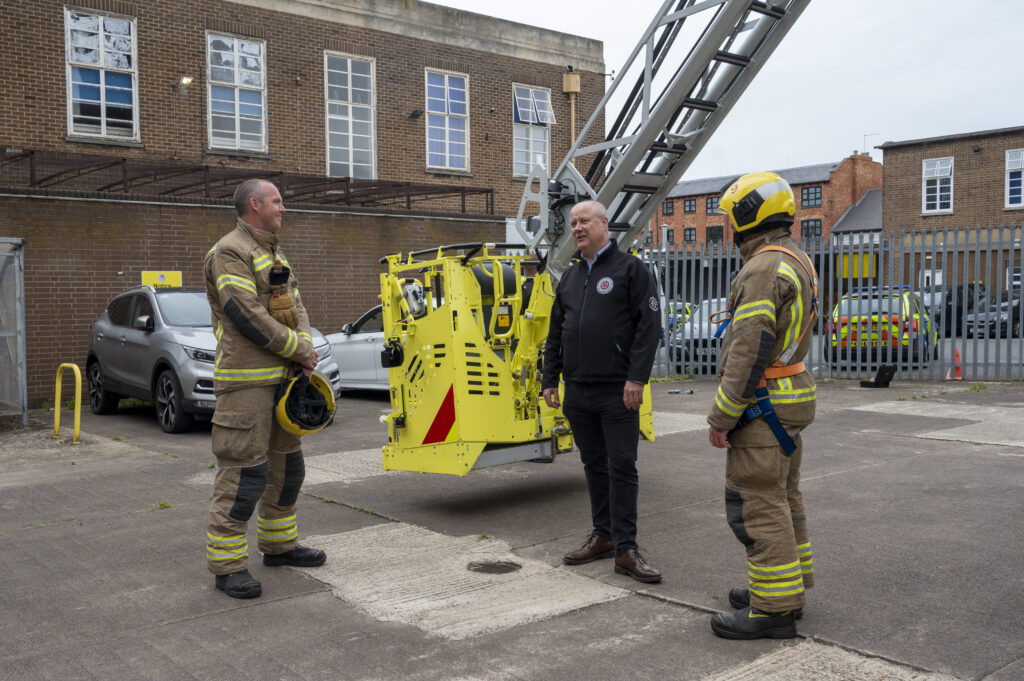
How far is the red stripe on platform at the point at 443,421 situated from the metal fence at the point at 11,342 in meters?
6.87

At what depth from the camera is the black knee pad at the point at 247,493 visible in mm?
4848

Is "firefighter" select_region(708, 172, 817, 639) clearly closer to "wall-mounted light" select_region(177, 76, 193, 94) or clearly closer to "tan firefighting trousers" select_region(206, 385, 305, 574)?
"tan firefighting trousers" select_region(206, 385, 305, 574)

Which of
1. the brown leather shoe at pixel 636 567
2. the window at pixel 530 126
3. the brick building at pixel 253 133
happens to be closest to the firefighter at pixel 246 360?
the brown leather shoe at pixel 636 567

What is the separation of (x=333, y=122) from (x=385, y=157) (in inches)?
53.5

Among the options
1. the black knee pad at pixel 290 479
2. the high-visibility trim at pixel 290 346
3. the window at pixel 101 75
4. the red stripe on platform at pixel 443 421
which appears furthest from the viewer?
the window at pixel 101 75

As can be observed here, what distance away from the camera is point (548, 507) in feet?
22.2

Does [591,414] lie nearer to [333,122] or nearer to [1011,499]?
[1011,499]

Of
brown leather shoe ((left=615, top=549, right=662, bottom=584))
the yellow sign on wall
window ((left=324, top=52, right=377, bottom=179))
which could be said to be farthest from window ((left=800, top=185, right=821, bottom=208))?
brown leather shoe ((left=615, top=549, right=662, bottom=584))

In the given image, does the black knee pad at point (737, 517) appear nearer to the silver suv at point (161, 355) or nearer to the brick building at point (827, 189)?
the silver suv at point (161, 355)

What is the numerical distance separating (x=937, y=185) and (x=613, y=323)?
40388mm

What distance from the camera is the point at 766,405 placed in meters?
4.01

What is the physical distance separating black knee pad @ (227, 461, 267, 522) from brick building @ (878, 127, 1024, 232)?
3889 cm

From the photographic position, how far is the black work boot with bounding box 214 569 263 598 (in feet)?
15.7

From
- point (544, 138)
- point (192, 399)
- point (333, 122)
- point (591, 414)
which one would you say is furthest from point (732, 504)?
point (544, 138)
